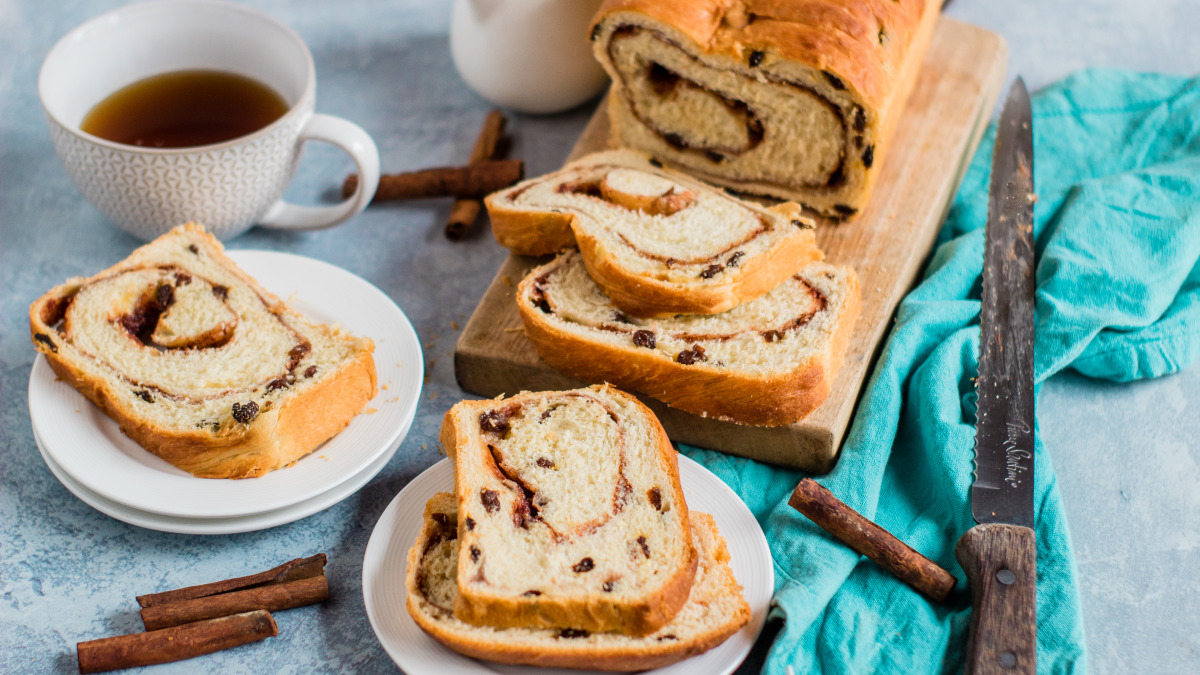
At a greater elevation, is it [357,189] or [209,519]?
[357,189]

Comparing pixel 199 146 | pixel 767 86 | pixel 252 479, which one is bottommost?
pixel 252 479

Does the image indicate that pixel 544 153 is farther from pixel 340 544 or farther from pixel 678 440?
pixel 340 544

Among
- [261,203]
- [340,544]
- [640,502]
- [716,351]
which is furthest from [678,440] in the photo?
[261,203]

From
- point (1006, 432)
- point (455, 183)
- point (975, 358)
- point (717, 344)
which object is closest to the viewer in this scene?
point (1006, 432)

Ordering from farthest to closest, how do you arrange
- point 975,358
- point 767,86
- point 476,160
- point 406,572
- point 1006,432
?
point 476,160, point 767,86, point 975,358, point 1006,432, point 406,572

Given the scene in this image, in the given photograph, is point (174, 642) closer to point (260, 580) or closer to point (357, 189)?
point (260, 580)

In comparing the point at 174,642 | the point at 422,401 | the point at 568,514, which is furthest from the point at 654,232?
the point at 174,642

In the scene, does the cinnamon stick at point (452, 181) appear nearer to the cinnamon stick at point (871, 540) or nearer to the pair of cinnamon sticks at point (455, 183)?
the pair of cinnamon sticks at point (455, 183)
